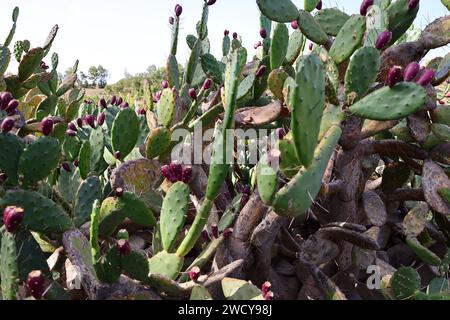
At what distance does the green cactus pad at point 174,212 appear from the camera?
5.63ft

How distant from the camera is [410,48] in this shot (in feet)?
7.06

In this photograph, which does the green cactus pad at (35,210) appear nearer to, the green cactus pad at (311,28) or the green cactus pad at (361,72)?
the green cactus pad at (361,72)

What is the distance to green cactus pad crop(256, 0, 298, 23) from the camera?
2143 mm

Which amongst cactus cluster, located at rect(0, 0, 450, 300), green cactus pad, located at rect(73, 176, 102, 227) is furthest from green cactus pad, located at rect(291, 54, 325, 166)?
green cactus pad, located at rect(73, 176, 102, 227)

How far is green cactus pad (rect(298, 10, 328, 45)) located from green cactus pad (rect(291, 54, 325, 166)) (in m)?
0.70

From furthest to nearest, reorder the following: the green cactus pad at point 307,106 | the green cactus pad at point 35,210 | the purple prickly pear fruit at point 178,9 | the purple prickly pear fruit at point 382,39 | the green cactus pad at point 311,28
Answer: the purple prickly pear fruit at point 178,9 → the green cactus pad at point 311,28 → the purple prickly pear fruit at point 382,39 → the green cactus pad at point 35,210 → the green cactus pad at point 307,106

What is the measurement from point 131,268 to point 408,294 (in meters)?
1.00

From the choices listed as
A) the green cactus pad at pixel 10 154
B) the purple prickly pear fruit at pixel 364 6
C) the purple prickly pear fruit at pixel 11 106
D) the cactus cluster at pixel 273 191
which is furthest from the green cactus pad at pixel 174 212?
the purple prickly pear fruit at pixel 364 6

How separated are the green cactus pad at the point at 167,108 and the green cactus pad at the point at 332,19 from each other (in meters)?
0.78

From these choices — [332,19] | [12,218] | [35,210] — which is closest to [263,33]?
[332,19]

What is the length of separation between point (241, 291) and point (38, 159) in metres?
0.83

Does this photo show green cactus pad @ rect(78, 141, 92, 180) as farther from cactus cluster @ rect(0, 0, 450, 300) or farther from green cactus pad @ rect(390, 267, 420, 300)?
green cactus pad @ rect(390, 267, 420, 300)

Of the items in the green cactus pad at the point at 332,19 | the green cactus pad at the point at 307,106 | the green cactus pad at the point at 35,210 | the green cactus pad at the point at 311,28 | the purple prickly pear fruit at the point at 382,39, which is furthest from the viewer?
the green cactus pad at the point at 332,19
